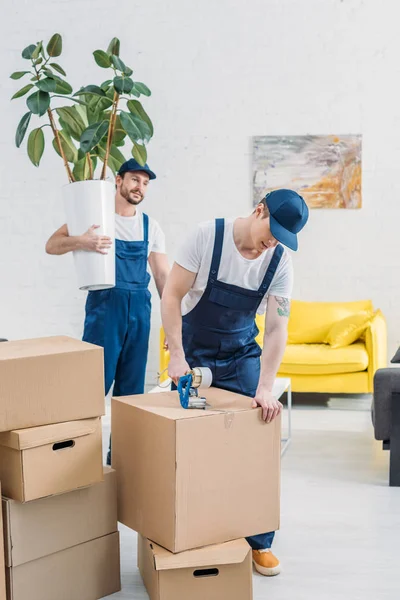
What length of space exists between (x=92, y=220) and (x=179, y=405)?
1149mm

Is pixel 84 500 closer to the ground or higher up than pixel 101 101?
closer to the ground

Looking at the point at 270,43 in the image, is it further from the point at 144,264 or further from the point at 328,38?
the point at 144,264

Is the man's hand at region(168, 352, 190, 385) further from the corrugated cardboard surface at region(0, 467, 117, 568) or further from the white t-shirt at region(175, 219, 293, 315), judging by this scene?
the corrugated cardboard surface at region(0, 467, 117, 568)

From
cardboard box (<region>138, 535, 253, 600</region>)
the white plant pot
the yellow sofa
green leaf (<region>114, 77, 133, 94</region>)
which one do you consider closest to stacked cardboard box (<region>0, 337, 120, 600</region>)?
cardboard box (<region>138, 535, 253, 600</region>)

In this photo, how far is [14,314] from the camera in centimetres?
622

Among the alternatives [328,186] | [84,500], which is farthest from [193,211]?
[84,500]

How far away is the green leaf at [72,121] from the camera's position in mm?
3457

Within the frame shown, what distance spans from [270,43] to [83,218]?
3217 mm

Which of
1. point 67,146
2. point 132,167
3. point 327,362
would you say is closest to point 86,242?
point 132,167

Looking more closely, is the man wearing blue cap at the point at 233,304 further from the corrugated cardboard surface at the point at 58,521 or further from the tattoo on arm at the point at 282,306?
the corrugated cardboard surface at the point at 58,521

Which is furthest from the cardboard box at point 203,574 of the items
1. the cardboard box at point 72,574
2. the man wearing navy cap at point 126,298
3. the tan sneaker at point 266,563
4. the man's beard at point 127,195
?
the man's beard at point 127,195

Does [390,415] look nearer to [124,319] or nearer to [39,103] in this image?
[124,319]

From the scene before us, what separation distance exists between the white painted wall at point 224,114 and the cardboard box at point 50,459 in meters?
3.72

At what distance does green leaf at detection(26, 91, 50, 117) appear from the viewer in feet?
10.7
